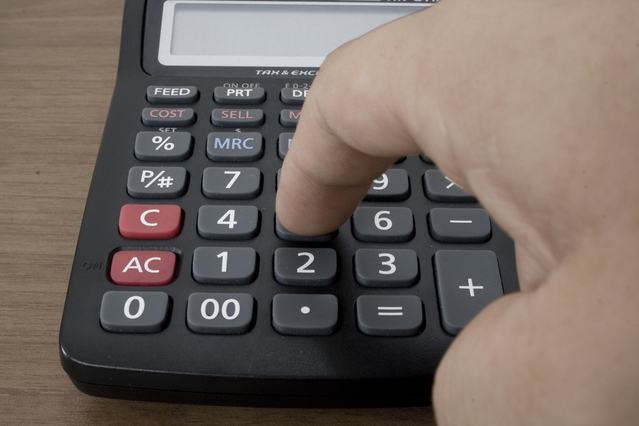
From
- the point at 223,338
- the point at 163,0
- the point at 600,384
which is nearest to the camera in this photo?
the point at 600,384

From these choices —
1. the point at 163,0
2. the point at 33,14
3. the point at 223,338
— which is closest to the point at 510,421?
the point at 223,338

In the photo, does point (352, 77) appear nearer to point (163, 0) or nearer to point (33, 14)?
point (163, 0)

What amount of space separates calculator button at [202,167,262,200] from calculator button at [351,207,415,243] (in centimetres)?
5

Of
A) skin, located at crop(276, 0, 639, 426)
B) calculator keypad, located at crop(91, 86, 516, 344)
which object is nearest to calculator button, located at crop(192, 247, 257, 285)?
calculator keypad, located at crop(91, 86, 516, 344)

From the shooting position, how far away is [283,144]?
0.93ft

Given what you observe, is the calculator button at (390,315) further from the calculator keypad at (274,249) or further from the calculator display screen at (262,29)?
the calculator display screen at (262,29)

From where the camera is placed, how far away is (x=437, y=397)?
0.47ft

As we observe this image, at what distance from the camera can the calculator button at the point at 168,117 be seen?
0.96ft

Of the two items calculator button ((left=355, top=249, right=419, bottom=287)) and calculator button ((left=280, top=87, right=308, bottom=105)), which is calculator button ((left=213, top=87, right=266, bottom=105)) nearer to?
calculator button ((left=280, top=87, right=308, bottom=105))

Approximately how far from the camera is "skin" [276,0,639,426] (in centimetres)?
11

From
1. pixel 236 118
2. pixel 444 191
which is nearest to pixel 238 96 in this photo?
pixel 236 118

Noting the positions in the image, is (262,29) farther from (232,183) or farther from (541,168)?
→ (541,168)

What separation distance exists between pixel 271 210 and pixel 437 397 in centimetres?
14

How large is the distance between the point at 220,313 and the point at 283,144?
0.32 ft
